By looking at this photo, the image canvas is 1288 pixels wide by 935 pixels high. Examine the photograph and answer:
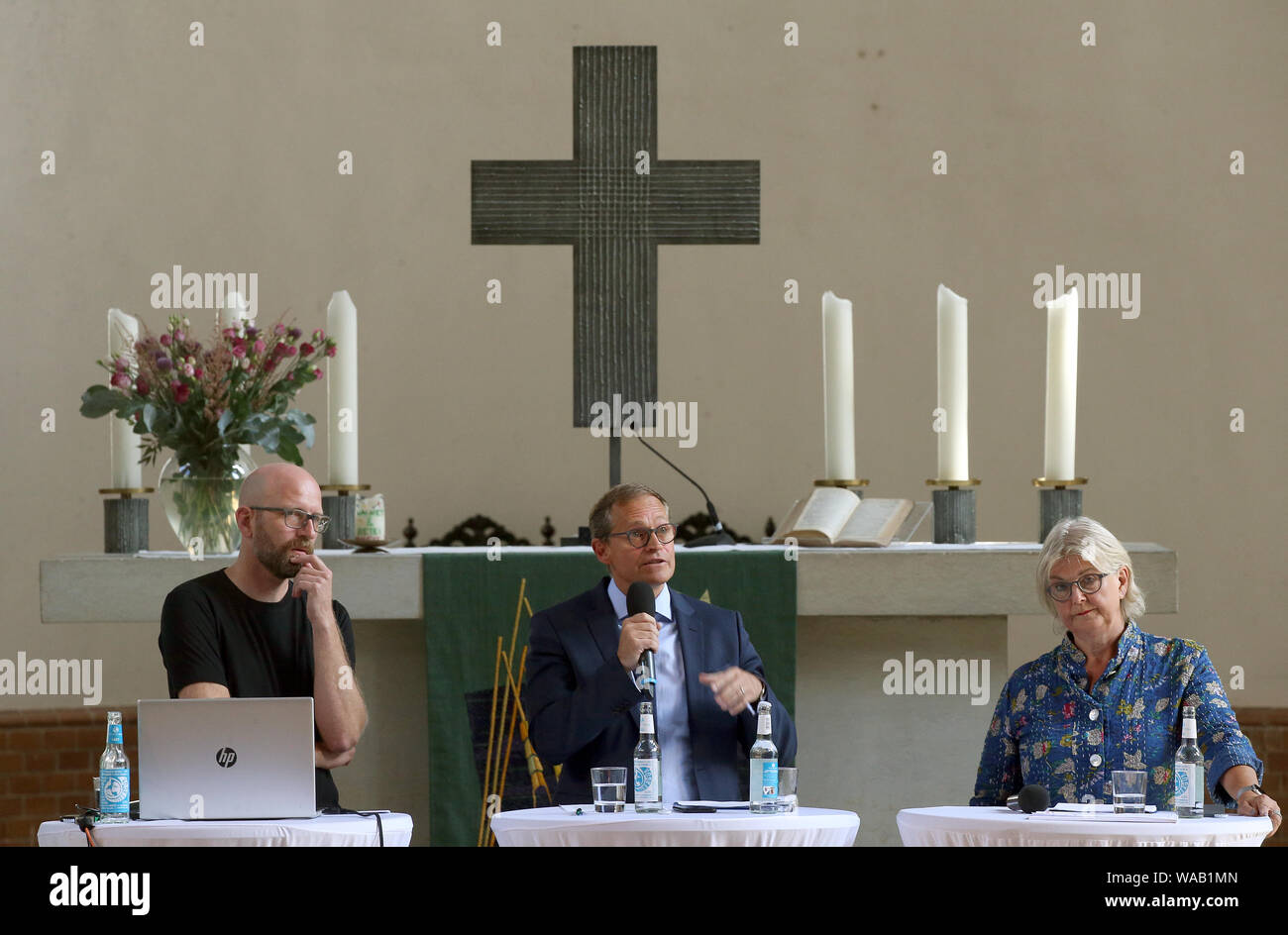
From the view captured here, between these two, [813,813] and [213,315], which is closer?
[813,813]

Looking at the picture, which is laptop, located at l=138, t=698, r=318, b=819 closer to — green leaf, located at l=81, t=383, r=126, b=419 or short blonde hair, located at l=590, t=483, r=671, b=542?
short blonde hair, located at l=590, t=483, r=671, b=542

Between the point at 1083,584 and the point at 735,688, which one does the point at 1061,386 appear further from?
the point at 735,688

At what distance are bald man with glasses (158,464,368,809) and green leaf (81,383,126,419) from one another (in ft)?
2.96

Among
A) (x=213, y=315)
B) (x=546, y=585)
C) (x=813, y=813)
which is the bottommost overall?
(x=813, y=813)

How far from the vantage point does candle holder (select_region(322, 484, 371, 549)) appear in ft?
14.3

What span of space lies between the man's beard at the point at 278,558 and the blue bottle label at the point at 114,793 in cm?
61

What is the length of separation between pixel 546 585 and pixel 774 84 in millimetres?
3114

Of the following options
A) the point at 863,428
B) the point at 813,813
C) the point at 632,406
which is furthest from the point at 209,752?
the point at 863,428

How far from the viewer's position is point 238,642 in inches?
131

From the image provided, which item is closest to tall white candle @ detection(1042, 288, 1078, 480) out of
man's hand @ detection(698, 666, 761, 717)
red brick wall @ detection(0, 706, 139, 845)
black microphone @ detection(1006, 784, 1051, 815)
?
man's hand @ detection(698, 666, 761, 717)

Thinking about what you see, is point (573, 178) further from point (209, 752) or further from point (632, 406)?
point (209, 752)

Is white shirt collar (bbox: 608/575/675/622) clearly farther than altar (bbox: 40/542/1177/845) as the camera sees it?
No
